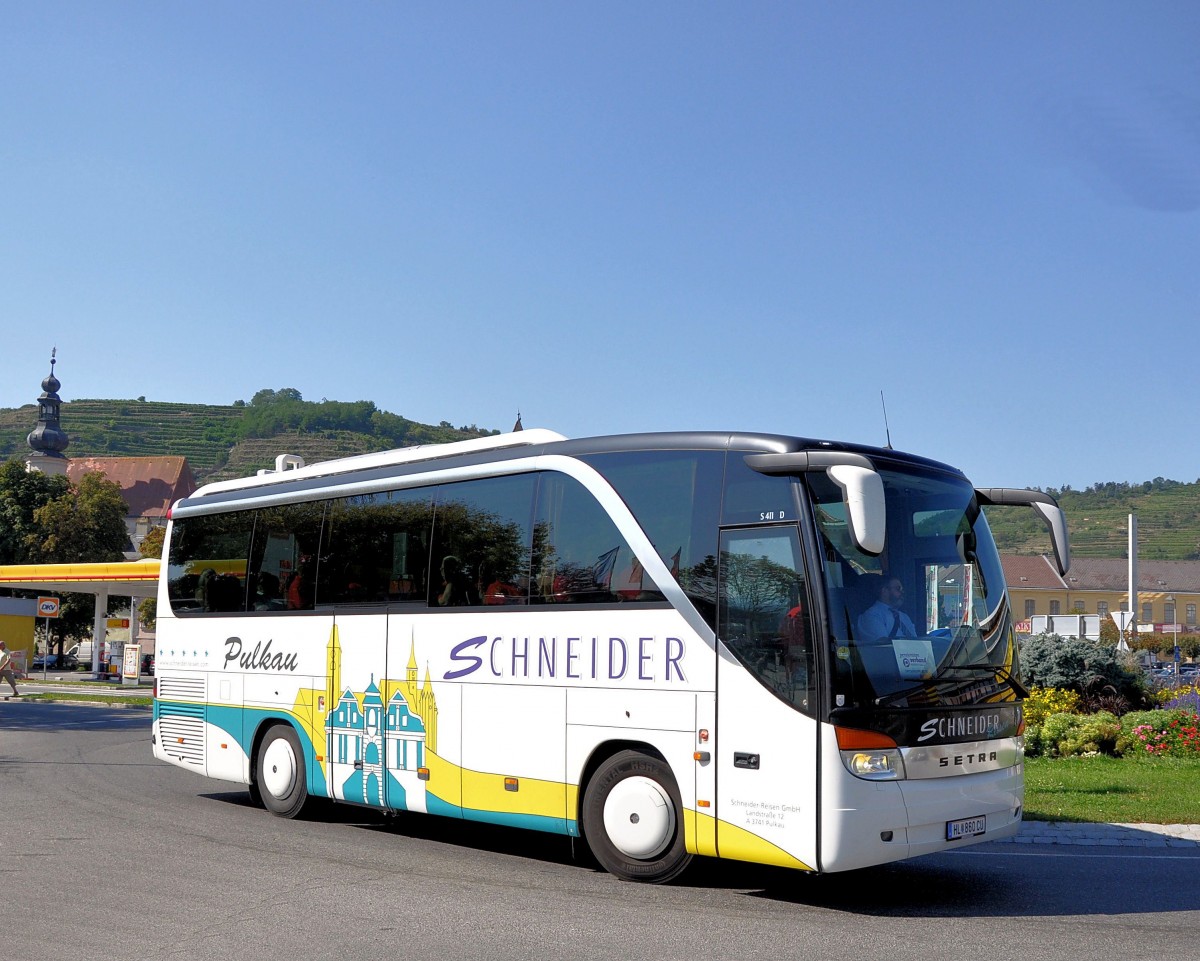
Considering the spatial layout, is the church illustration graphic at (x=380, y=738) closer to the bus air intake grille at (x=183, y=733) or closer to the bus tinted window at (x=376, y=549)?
the bus tinted window at (x=376, y=549)

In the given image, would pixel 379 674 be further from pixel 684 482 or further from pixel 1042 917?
pixel 1042 917

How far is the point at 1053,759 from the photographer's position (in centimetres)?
1786

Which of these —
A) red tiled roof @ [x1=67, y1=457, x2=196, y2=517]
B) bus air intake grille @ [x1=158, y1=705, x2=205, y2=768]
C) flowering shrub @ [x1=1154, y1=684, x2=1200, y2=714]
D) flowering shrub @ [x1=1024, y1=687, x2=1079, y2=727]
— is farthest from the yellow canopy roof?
red tiled roof @ [x1=67, y1=457, x2=196, y2=517]

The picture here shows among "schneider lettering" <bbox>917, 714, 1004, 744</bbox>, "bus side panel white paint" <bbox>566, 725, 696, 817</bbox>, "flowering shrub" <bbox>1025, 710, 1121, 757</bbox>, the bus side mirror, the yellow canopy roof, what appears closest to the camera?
the bus side mirror

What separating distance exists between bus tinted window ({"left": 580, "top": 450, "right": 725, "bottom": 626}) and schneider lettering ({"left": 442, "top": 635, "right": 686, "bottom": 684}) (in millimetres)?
482

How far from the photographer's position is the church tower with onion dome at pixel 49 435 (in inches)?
4122

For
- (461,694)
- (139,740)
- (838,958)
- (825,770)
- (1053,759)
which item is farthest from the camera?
(139,740)

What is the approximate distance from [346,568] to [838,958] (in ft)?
22.6

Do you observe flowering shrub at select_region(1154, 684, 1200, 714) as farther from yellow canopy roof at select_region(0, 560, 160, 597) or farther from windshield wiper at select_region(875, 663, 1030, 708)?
yellow canopy roof at select_region(0, 560, 160, 597)

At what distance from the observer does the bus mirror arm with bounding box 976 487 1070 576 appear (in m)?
9.61

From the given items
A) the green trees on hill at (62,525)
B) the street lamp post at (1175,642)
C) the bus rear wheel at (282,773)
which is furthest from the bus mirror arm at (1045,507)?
the green trees on hill at (62,525)

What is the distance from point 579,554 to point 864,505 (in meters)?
2.90

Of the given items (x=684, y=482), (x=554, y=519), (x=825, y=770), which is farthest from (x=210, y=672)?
(x=825, y=770)

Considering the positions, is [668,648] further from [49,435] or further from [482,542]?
[49,435]
